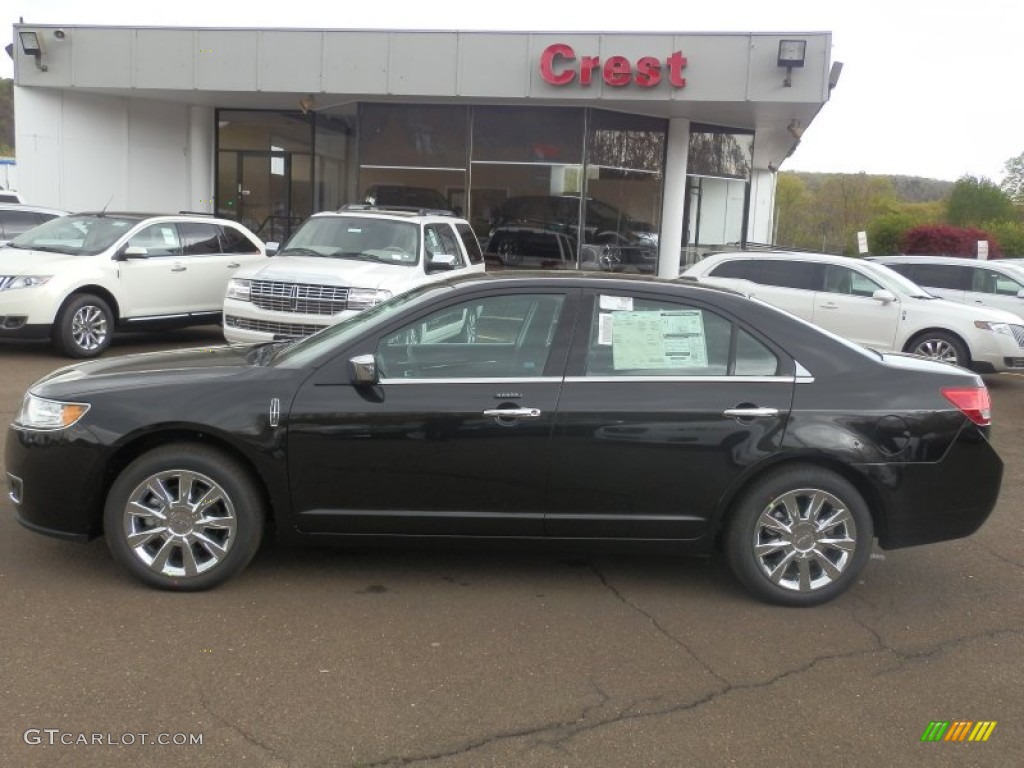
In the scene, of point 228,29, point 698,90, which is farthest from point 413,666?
point 228,29

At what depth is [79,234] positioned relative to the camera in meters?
12.2

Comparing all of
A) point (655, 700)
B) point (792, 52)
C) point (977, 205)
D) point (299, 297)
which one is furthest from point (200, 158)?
point (977, 205)

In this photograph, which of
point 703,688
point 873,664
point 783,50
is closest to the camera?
point 703,688

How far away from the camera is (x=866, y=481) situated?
15.8ft

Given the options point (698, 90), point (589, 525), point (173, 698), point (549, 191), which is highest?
point (698, 90)

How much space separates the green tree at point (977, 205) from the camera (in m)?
40.3

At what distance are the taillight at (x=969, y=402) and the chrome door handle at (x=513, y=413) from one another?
2.02 m

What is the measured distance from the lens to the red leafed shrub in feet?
88.9

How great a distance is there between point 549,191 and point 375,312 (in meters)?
14.6

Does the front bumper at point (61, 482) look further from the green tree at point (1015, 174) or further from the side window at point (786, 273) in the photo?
the green tree at point (1015, 174)

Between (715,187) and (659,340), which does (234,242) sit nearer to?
(659,340)

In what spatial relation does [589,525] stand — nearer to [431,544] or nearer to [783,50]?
[431,544]

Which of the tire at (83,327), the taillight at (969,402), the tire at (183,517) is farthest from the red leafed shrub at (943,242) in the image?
the tire at (183,517)

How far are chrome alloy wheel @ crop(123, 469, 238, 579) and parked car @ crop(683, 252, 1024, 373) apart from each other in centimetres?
865
